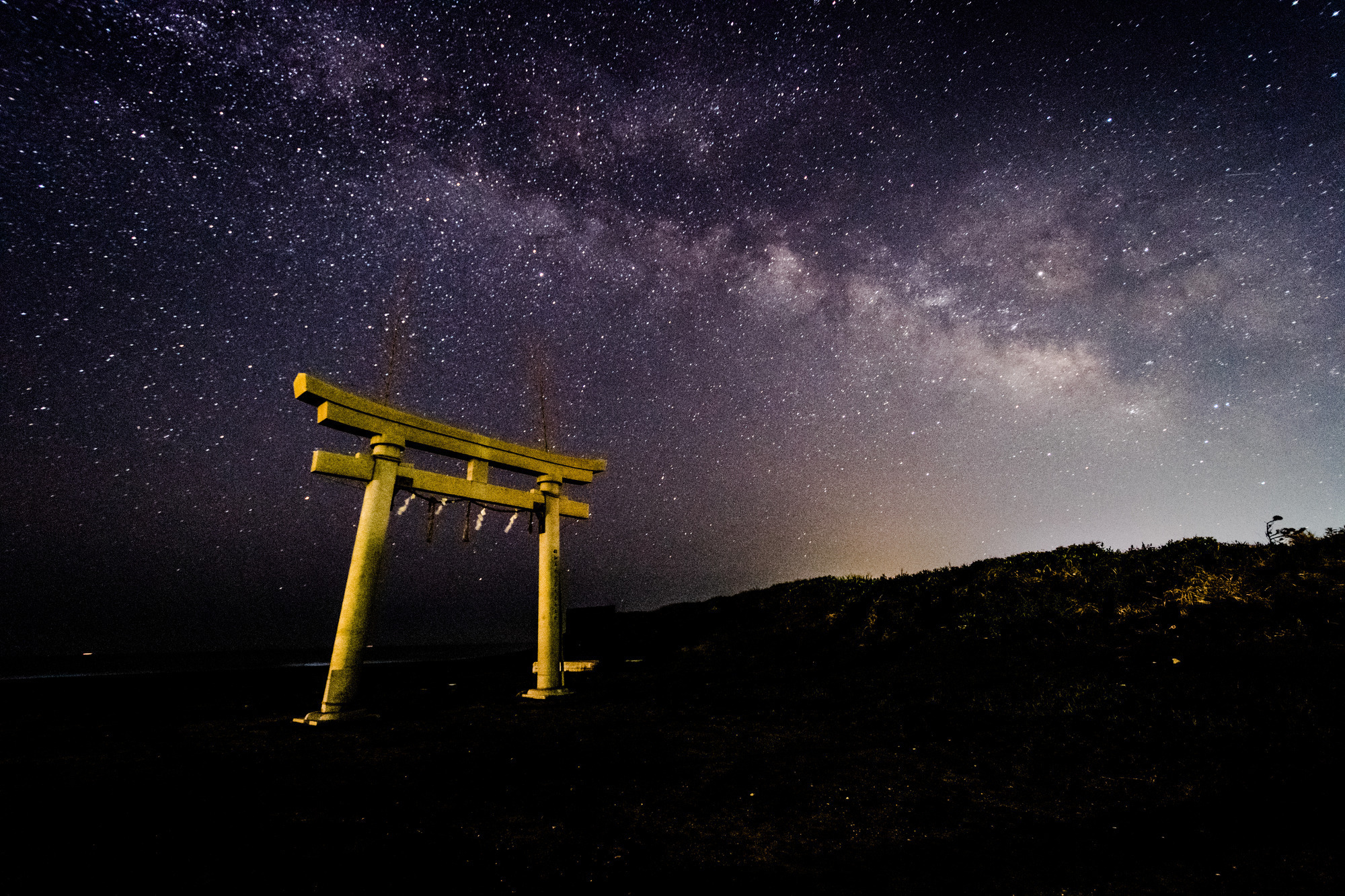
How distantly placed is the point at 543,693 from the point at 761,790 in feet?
21.0

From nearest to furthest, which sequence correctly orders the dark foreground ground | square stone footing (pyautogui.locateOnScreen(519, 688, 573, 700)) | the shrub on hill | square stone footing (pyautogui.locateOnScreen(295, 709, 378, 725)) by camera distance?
the dark foreground ground → the shrub on hill → square stone footing (pyautogui.locateOnScreen(295, 709, 378, 725)) → square stone footing (pyautogui.locateOnScreen(519, 688, 573, 700))

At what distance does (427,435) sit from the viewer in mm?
8977

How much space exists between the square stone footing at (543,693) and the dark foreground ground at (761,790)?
48.4 inches

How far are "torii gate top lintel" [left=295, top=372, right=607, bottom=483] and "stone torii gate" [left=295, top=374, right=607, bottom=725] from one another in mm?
12

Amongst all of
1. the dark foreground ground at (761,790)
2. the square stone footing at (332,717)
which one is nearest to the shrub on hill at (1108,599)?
the dark foreground ground at (761,790)

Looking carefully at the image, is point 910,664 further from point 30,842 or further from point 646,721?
point 30,842

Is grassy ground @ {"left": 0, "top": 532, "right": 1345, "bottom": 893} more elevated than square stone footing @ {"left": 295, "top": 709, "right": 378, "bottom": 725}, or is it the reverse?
grassy ground @ {"left": 0, "top": 532, "right": 1345, "bottom": 893}

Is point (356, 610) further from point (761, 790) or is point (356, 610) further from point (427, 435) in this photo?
point (761, 790)

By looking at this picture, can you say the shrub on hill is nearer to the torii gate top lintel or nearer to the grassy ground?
the grassy ground

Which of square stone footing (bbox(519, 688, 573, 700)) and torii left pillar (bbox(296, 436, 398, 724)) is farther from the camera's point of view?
square stone footing (bbox(519, 688, 573, 700))

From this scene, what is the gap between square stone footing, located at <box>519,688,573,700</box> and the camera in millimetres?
10078

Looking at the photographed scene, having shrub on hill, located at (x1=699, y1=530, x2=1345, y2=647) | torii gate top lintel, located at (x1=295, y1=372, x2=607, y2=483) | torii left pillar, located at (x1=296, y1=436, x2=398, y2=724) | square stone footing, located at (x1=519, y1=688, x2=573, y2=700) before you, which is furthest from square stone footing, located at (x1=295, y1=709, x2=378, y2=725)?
shrub on hill, located at (x1=699, y1=530, x2=1345, y2=647)

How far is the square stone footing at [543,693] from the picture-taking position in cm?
1008

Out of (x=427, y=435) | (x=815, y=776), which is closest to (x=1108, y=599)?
(x=815, y=776)
